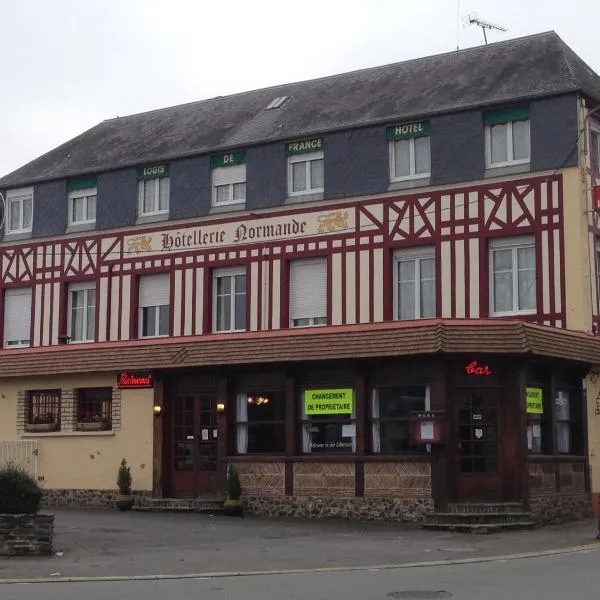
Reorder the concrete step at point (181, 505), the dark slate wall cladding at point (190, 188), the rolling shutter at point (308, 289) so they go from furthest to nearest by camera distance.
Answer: the dark slate wall cladding at point (190, 188)
the rolling shutter at point (308, 289)
the concrete step at point (181, 505)

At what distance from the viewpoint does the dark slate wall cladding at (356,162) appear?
2617cm

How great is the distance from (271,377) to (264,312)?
320 centimetres

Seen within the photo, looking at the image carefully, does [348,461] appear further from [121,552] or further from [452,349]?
[121,552]

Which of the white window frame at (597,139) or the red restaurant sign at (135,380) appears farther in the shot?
the red restaurant sign at (135,380)

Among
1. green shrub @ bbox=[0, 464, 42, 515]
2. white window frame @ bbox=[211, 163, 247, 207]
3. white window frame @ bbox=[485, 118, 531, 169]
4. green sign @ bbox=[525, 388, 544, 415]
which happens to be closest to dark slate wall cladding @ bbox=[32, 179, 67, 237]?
white window frame @ bbox=[211, 163, 247, 207]

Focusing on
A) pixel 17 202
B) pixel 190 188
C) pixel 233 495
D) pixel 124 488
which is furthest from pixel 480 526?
pixel 17 202

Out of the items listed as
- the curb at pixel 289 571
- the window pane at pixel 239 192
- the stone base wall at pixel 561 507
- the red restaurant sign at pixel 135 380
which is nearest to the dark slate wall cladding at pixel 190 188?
the window pane at pixel 239 192

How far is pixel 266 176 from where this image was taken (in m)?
27.7

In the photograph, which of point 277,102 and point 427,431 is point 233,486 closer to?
point 427,431

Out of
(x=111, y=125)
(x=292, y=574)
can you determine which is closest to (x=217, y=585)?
(x=292, y=574)

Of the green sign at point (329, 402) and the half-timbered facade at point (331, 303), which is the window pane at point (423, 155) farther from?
the green sign at point (329, 402)

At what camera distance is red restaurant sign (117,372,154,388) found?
25.8 m

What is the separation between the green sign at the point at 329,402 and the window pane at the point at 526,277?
14.0 feet

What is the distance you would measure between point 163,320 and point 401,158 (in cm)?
736
